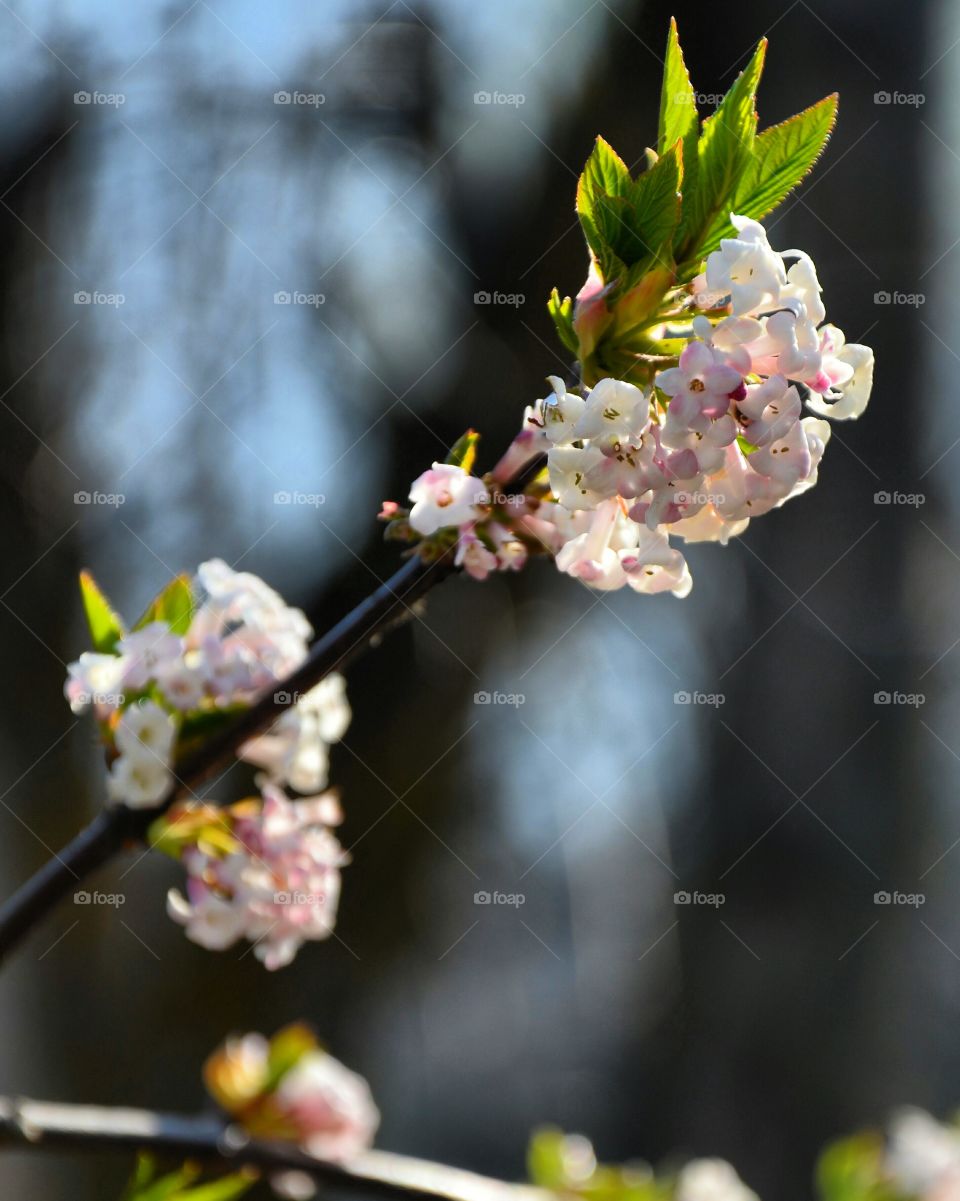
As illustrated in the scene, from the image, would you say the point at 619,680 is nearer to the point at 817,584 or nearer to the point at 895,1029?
the point at 817,584

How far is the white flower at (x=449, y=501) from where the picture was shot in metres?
0.51

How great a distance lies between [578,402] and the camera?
0.47m

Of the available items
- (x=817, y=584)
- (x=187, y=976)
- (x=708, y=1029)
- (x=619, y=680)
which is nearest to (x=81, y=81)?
(x=619, y=680)

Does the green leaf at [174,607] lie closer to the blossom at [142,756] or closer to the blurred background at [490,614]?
the blossom at [142,756]
